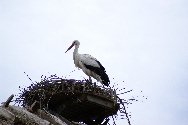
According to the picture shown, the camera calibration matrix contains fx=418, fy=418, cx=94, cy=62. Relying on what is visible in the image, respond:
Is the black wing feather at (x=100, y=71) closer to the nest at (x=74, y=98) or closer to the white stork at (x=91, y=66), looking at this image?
the white stork at (x=91, y=66)

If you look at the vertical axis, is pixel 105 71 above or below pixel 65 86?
above

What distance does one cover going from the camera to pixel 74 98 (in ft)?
26.2

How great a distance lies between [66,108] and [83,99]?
1.58 feet

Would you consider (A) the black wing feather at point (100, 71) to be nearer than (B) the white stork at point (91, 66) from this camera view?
Yes

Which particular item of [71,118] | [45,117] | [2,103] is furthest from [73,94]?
[2,103]

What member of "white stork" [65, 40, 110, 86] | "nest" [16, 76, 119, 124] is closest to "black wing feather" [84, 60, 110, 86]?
"white stork" [65, 40, 110, 86]

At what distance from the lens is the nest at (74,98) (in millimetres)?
7883

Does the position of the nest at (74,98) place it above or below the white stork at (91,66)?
below

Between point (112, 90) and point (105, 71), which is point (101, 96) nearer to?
point (112, 90)

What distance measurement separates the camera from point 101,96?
7828mm

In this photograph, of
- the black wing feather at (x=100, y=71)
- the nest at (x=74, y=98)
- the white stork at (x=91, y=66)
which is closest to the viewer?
the nest at (x=74, y=98)

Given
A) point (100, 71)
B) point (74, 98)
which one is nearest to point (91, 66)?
point (100, 71)

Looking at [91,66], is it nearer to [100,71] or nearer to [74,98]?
[100,71]

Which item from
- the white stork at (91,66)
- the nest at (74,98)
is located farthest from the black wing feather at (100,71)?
the nest at (74,98)
